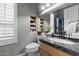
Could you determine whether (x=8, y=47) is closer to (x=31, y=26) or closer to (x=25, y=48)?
(x=25, y=48)

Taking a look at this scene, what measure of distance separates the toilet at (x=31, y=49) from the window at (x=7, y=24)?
176 mm

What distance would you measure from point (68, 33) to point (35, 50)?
0.47 metres

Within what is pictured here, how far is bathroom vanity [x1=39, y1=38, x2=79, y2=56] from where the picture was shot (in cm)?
86

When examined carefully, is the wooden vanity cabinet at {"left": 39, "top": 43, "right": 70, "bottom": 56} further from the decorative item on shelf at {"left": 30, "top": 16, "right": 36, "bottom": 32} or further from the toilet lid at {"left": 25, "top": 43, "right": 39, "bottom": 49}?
the decorative item on shelf at {"left": 30, "top": 16, "right": 36, "bottom": 32}

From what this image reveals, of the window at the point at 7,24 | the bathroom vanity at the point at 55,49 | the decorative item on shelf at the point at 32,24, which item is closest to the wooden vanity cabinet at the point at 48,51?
the bathroom vanity at the point at 55,49

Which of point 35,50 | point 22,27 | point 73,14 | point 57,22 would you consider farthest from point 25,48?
point 73,14

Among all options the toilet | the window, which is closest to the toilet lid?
the toilet

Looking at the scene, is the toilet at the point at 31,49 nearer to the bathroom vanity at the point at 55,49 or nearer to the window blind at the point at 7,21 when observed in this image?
the bathroom vanity at the point at 55,49

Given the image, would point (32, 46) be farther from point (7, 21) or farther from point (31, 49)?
point (7, 21)

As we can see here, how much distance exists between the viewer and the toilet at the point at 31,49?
1.15m

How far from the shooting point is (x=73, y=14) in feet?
3.85

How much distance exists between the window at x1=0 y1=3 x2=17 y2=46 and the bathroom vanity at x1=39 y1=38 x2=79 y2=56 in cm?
36

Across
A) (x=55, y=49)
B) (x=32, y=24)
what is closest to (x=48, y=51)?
(x=55, y=49)

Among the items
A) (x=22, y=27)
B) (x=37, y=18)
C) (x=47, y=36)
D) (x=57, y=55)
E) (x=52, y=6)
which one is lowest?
(x=57, y=55)
